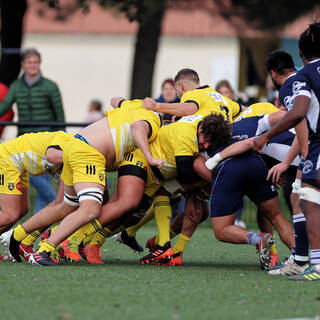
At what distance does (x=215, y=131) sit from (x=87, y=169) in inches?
46.5

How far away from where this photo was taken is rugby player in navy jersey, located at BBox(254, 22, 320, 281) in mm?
7180

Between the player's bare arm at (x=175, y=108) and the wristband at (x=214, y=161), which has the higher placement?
the player's bare arm at (x=175, y=108)

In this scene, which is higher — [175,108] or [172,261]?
[175,108]

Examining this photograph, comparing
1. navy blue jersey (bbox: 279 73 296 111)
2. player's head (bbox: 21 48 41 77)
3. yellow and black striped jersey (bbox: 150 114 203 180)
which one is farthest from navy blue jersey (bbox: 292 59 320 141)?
player's head (bbox: 21 48 41 77)

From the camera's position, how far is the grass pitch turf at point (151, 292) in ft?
19.3

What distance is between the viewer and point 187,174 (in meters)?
8.46

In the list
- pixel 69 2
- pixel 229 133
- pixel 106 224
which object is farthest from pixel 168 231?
pixel 69 2

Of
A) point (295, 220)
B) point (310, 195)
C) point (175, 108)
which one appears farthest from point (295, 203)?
point (175, 108)

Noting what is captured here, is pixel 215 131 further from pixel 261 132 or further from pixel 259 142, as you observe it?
pixel 259 142

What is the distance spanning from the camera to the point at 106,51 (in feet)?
132

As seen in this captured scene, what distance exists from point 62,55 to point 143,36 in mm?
18880

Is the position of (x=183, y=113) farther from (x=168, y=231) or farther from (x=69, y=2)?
(x=69, y=2)

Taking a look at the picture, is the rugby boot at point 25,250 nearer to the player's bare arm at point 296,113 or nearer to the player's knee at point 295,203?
the player's knee at point 295,203

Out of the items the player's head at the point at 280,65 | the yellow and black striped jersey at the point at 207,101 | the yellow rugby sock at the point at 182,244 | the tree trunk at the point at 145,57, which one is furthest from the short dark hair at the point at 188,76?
the tree trunk at the point at 145,57
